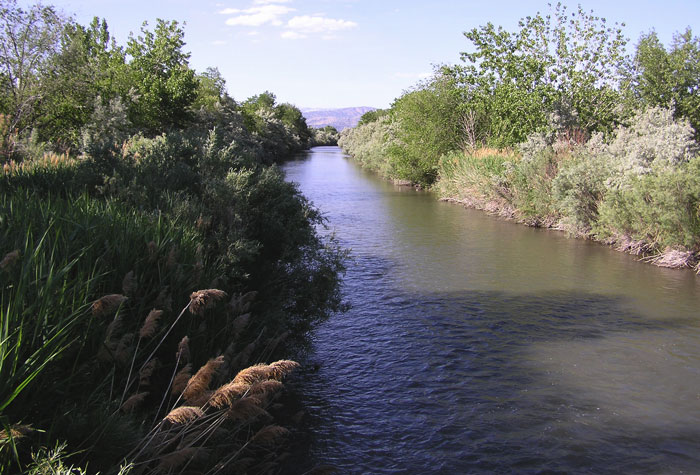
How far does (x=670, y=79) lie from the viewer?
32938mm

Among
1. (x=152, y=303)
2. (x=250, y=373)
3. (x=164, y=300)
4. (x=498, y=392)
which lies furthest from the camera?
(x=498, y=392)

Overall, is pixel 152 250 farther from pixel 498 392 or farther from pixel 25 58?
pixel 25 58

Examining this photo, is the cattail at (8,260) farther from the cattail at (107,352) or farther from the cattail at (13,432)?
the cattail at (13,432)

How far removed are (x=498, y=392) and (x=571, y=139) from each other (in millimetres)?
22457

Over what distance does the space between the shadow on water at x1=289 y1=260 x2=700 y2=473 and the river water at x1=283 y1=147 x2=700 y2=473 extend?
0.08 feet

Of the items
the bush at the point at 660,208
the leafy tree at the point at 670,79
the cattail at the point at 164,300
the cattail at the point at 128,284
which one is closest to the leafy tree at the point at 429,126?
the leafy tree at the point at 670,79

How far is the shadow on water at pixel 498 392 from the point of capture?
7.20 metres

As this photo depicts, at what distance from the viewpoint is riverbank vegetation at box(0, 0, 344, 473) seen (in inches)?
149

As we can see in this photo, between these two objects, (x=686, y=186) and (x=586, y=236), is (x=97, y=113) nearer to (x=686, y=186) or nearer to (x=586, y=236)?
(x=586, y=236)

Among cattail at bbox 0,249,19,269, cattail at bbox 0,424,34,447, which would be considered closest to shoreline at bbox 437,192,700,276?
A: cattail at bbox 0,249,19,269

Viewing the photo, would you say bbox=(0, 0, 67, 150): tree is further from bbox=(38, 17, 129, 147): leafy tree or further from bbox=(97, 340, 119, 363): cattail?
bbox=(97, 340, 119, 363): cattail

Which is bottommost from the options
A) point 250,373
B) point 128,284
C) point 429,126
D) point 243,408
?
point 243,408

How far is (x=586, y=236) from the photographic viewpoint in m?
21.4

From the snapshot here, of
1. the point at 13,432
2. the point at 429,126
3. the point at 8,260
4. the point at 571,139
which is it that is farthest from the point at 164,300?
the point at 429,126
